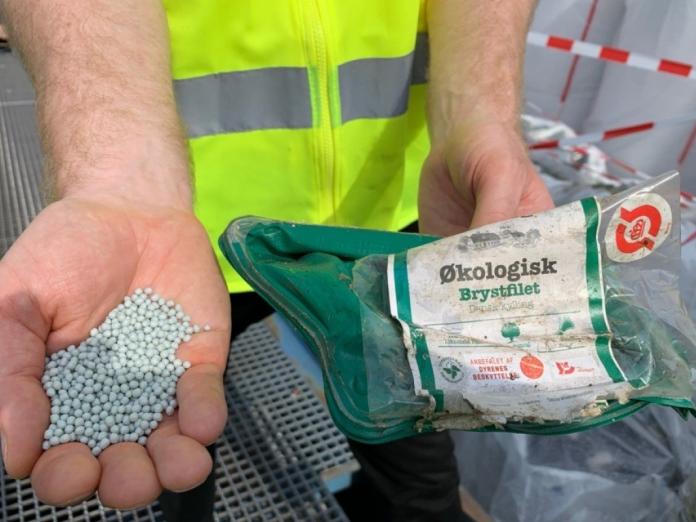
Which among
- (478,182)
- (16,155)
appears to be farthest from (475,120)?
(16,155)

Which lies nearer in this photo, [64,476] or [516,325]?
[64,476]

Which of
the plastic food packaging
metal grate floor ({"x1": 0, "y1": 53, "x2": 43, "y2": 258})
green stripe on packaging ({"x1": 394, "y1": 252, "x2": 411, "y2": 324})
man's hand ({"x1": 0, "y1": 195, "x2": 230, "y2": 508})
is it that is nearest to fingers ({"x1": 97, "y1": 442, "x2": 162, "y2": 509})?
man's hand ({"x1": 0, "y1": 195, "x2": 230, "y2": 508})

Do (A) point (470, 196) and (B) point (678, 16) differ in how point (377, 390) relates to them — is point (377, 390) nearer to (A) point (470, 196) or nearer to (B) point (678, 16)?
(A) point (470, 196)

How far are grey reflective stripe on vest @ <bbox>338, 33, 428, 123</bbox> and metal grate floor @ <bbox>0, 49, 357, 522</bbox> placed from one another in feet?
2.02

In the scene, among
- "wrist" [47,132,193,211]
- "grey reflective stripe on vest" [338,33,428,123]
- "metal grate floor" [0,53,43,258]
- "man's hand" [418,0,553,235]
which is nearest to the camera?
"wrist" [47,132,193,211]

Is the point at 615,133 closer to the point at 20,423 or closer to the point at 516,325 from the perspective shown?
the point at 516,325

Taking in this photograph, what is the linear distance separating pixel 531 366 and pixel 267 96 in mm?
614

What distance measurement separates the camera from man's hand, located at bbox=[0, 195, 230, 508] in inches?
24.9

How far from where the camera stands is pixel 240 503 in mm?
1228

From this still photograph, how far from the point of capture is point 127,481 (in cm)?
63

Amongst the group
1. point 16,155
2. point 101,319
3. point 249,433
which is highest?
point 101,319

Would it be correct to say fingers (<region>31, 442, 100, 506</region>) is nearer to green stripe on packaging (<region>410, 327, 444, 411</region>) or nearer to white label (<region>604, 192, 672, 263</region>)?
green stripe on packaging (<region>410, 327, 444, 411</region>)

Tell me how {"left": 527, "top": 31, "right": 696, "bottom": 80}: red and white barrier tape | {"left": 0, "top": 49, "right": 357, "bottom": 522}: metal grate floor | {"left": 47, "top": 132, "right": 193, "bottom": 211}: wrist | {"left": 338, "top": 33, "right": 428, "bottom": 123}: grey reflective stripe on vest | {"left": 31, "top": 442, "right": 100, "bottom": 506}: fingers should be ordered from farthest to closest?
{"left": 527, "top": 31, "right": 696, "bottom": 80}: red and white barrier tape < {"left": 0, "top": 49, "right": 357, "bottom": 522}: metal grate floor < {"left": 338, "top": 33, "right": 428, "bottom": 123}: grey reflective stripe on vest < {"left": 47, "top": 132, "right": 193, "bottom": 211}: wrist < {"left": 31, "top": 442, "right": 100, "bottom": 506}: fingers

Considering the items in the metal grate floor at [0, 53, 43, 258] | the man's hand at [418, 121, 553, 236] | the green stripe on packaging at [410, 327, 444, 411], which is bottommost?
the metal grate floor at [0, 53, 43, 258]
